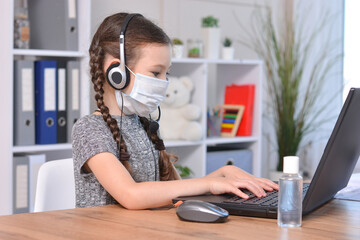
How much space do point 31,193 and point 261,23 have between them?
1983 mm

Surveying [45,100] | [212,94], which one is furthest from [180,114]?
[45,100]

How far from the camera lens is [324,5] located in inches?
150

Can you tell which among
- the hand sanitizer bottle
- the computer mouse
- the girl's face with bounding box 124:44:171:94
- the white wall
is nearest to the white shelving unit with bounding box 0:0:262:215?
the white wall

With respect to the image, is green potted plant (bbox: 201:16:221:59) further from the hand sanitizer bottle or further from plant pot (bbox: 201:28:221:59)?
the hand sanitizer bottle

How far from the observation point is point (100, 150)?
4.12 ft

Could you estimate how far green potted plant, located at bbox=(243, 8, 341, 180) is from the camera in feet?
11.4

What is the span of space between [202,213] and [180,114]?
1979 mm

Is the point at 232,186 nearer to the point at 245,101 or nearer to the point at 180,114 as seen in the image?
the point at 180,114

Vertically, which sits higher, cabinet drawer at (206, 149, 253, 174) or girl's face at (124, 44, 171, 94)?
girl's face at (124, 44, 171, 94)

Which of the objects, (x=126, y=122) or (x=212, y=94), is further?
(x=212, y=94)

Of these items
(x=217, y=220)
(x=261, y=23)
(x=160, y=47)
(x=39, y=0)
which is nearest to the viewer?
(x=217, y=220)

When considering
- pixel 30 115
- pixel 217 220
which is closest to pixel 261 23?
pixel 30 115

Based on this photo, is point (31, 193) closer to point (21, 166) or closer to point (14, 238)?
point (21, 166)

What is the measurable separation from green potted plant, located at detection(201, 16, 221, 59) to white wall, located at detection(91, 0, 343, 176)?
21 cm
